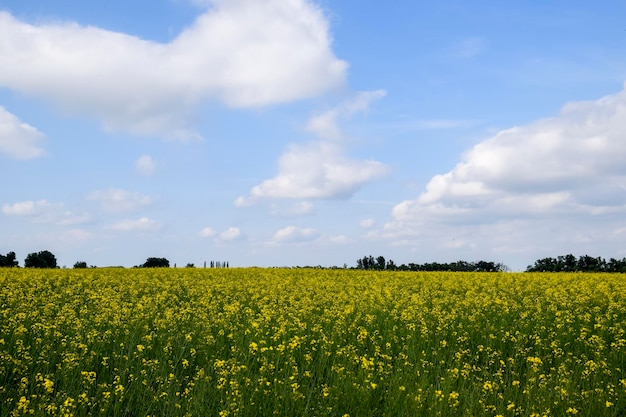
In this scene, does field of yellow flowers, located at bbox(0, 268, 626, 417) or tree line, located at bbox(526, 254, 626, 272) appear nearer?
field of yellow flowers, located at bbox(0, 268, 626, 417)

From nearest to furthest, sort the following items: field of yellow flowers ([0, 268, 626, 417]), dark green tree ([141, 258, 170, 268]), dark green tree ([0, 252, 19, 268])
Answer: field of yellow flowers ([0, 268, 626, 417])
dark green tree ([0, 252, 19, 268])
dark green tree ([141, 258, 170, 268])

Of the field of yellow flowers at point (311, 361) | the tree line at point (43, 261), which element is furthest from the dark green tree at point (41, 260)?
the field of yellow flowers at point (311, 361)

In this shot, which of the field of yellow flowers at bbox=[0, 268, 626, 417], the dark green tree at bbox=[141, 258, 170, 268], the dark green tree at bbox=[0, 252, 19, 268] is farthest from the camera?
the dark green tree at bbox=[141, 258, 170, 268]

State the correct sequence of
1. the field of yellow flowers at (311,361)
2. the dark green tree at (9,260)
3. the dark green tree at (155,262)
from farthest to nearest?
the dark green tree at (155,262) < the dark green tree at (9,260) < the field of yellow flowers at (311,361)

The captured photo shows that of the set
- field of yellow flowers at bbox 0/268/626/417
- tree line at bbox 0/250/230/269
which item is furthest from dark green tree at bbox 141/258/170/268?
field of yellow flowers at bbox 0/268/626/417

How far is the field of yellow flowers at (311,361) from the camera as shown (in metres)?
8.45

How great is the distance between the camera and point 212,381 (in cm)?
976

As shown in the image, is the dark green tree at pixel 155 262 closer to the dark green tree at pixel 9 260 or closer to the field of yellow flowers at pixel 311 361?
the dark green tree at pixel 9 260

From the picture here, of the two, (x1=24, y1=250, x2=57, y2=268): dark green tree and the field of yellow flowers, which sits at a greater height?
(x1=24, y1=250, x2=57, y2=268): dark green tree

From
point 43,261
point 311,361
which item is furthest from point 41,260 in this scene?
point 311,361

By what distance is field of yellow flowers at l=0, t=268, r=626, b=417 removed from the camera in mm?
8453

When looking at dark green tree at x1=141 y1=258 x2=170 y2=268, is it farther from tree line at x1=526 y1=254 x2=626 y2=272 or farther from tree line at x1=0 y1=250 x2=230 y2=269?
tree line at x1=526 y1=254 x2=626 y2=272

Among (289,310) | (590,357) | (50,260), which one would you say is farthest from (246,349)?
(50,260)

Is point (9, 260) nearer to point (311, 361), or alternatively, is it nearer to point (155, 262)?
point (155, 262)
